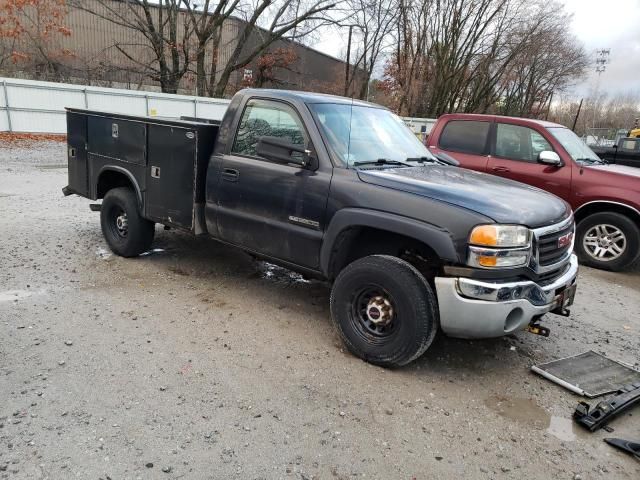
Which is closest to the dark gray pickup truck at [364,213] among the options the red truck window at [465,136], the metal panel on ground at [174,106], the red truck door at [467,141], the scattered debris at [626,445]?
the scattered debris at [626,445]

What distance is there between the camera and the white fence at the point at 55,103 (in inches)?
685

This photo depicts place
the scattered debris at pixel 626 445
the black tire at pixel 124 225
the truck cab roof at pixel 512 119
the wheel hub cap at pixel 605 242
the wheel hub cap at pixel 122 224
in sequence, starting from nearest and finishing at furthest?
1. the scattered debris at pixel 626 445
2. the black tire at pixel 124 225
3. the wheel hub cap at pixel 122 224
4. the wheel hub cap at pixel 605 242
5. the truck cab roof at pixel 512 119

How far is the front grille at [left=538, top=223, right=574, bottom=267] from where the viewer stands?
353 cm

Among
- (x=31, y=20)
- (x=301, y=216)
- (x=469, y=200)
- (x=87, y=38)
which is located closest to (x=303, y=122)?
(x=301, y=216)

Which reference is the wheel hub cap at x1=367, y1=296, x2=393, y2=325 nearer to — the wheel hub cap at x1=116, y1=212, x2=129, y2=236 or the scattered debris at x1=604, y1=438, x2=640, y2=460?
the scattered debris at x1=604, y1=438, x2=640, y2=460

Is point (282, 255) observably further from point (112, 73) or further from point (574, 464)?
point (112, 73)

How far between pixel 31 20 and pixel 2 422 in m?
Result: 29.2

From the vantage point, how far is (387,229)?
3537mm

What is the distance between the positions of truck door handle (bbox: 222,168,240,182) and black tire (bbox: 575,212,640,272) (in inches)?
194

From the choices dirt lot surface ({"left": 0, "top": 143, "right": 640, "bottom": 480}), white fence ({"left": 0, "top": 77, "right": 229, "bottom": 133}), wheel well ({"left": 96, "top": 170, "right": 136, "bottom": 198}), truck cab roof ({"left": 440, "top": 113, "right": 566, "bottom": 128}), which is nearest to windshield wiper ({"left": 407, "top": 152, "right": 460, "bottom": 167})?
dirt lot surface ({"left": 0, "top": 143, "right": 640, "bottom": 480})

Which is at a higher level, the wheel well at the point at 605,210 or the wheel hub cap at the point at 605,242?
the wheel well at the point at 605,210

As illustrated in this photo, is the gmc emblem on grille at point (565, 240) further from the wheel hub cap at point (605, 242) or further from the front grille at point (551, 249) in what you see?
the wheel hub cap at point (605, 242)

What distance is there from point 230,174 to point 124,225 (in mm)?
1955

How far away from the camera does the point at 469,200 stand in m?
3.41
